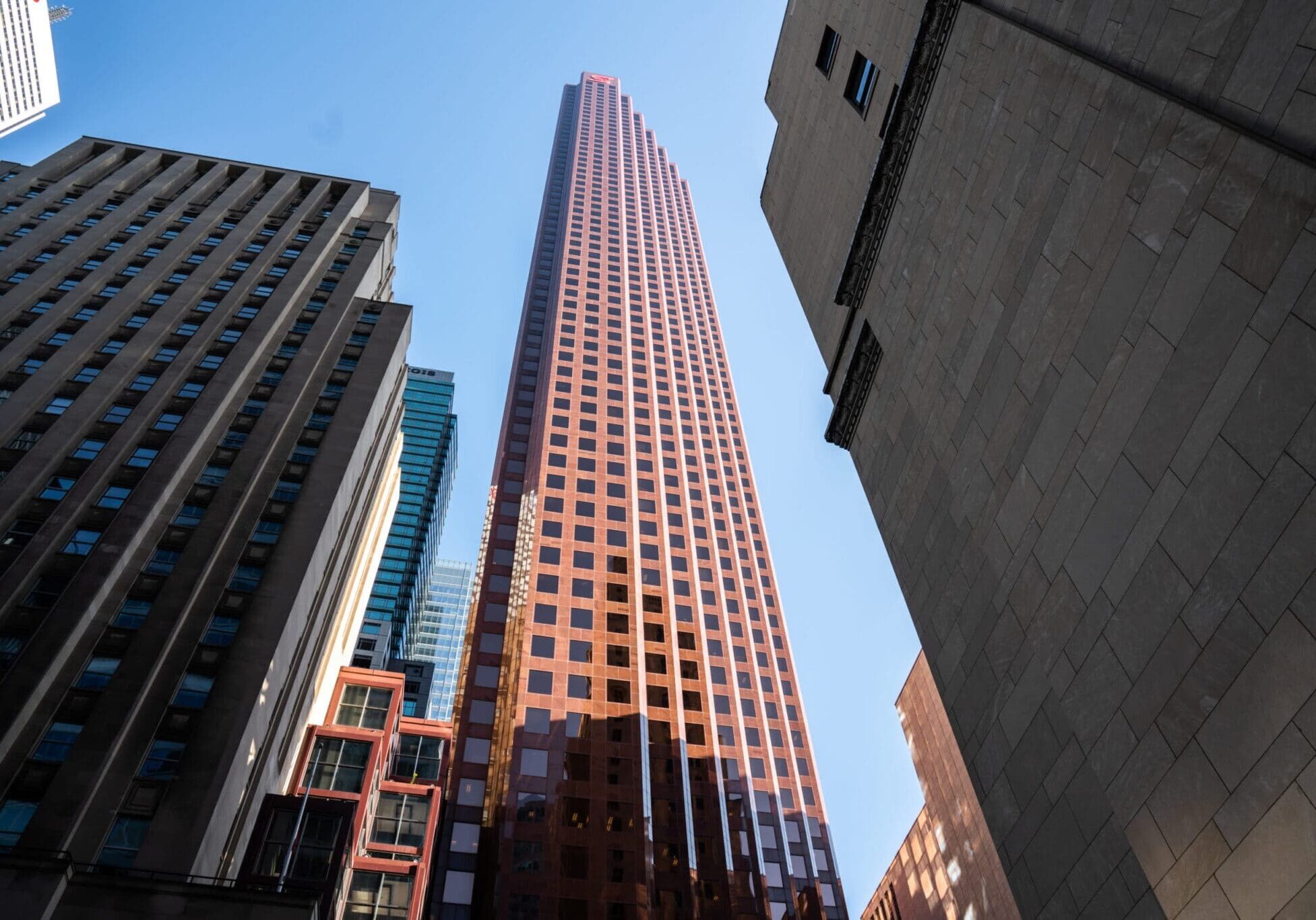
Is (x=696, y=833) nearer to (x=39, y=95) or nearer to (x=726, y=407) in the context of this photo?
(x=726, y=407)

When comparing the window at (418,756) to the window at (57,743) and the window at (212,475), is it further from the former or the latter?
the window at (57,743)

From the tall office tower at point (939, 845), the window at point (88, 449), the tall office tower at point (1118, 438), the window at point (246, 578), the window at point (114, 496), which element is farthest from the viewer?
the tall office tower at point (939, 845)

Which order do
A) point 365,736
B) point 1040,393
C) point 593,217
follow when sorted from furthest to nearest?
point 593,217
point 365,736
point 1040,393

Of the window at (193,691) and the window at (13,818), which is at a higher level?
the window at (193,691)

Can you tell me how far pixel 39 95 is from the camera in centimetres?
16012

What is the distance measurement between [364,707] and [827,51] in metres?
48.9

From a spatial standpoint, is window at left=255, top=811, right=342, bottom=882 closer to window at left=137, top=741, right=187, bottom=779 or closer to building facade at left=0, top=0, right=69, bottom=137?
window at left=137, top=741, right=187, bottom=779

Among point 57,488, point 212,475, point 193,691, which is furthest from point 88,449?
point 193,691

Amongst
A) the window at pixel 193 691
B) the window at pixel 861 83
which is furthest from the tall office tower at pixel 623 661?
the window at pixel 861 83

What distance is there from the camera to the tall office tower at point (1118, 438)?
11.6 m

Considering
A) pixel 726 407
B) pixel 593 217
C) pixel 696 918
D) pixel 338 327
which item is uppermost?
pixel 593 217

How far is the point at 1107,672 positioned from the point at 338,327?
185ft

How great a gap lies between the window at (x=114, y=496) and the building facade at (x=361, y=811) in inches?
653

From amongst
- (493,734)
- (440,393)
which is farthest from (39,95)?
(493,734)
